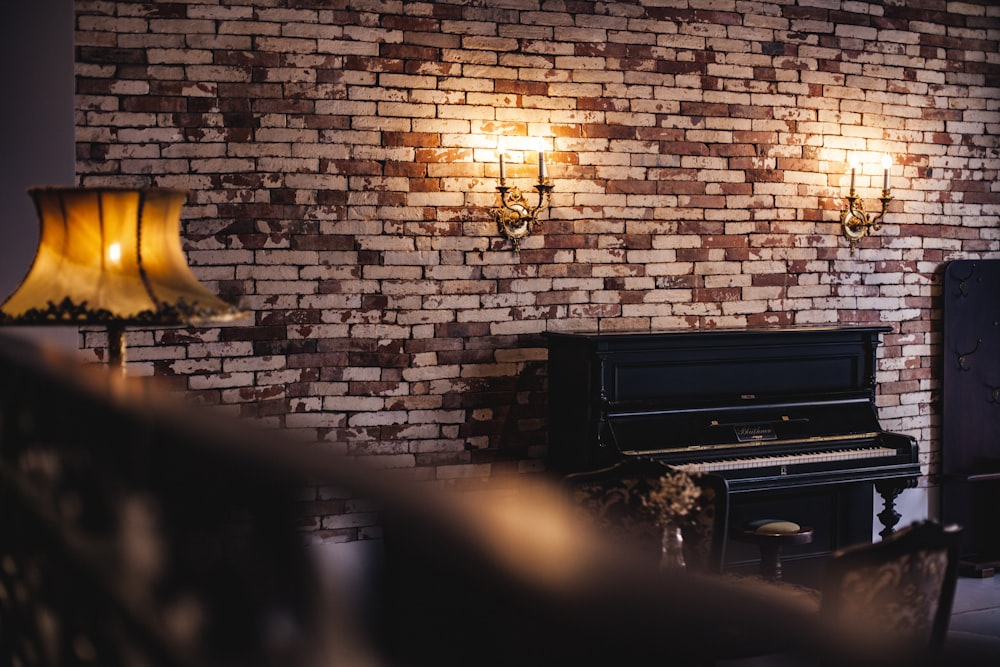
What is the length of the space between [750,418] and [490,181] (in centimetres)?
166

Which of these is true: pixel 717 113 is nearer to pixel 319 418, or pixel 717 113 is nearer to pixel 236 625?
pixel 319 418

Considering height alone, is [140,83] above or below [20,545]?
above

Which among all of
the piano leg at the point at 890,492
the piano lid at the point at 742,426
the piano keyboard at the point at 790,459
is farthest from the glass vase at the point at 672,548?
the piano leg at the point at 890,492

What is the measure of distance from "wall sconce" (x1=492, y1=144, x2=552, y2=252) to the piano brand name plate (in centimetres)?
135

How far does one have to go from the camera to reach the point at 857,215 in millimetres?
5082

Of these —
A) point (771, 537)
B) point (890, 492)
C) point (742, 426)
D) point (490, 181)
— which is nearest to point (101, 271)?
point (490, 181)

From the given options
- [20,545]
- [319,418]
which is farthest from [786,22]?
[20,545]

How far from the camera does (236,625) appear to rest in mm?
623

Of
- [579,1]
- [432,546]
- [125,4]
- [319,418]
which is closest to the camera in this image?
[432,546]

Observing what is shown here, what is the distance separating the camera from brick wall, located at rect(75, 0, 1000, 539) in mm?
4062

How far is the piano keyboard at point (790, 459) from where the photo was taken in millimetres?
4035

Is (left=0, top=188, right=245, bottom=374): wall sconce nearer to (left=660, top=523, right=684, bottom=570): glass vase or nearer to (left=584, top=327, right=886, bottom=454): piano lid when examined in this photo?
(left=660, top=523, right=684, bottom=570): glass vase

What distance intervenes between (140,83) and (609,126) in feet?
7.18

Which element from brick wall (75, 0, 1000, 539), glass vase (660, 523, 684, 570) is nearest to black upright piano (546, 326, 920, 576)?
brick wall (75, 0, 1000, 539)
